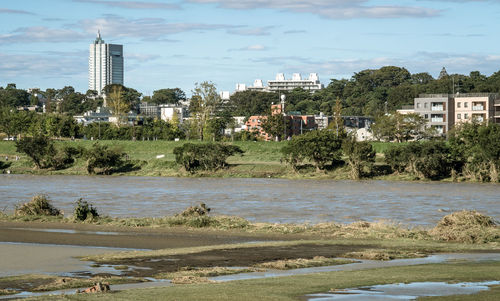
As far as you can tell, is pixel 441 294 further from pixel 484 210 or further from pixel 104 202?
pixel 104 202

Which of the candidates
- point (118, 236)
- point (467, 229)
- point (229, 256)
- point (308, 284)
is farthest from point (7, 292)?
point (467, 229)

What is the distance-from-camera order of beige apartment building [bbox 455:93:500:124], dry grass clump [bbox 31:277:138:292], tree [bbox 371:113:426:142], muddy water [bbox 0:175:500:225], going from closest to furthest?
dry grass clump [bbox 31:277:138:292]
muddy water [bbox 0:175:500:225]
tree [bbox 371:113:426:142]
beige apartment building [bbox 455:93:500:124]

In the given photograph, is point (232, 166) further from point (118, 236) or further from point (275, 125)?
point (118, 236)

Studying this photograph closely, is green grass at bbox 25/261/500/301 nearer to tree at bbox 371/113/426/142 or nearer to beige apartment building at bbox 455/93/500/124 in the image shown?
tree at bbox 371/113/426/142

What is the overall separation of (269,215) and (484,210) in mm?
12789

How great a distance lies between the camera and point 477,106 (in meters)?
131

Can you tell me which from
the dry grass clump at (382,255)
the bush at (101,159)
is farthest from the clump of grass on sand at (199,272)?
the bush at (101,159)

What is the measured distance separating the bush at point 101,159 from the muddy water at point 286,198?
17.2 m

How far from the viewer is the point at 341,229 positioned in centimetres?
3097

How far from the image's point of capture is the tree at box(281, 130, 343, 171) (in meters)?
83.8

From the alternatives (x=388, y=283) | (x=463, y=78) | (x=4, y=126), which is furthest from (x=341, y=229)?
(x=463, y=78)

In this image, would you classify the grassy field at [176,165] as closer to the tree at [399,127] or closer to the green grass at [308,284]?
the tree at [399,127]

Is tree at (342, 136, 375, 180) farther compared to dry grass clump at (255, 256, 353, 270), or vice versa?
tree at (342, 136, 375, 180)

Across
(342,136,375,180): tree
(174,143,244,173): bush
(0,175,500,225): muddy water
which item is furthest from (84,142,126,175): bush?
(342,136,375,180): tree
